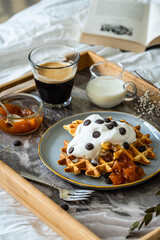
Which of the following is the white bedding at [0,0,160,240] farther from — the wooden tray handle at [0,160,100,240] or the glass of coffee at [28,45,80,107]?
the wooden tray handle at [0,160,100,240]

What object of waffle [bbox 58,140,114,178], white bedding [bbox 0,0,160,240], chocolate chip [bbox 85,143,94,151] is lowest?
white bedding [bbox 0,0,160,240]

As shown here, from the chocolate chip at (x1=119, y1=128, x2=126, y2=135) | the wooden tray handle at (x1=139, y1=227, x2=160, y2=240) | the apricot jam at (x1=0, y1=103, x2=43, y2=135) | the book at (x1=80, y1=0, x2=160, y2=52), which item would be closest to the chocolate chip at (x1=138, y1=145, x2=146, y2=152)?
the chocolate chip at (x1=119, y1=128, x2=126, y2=135)

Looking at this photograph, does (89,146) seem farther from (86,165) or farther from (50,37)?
(50,37)

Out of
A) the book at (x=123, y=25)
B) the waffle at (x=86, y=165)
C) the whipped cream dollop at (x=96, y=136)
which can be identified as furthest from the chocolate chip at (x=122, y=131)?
the book at (x=123, y=25)

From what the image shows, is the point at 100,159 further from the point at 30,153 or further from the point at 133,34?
the point at 133,34

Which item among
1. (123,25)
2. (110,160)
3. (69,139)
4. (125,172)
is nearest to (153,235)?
(125,172)

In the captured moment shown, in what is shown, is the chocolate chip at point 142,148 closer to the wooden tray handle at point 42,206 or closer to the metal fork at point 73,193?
the metal fork at point 73,193
